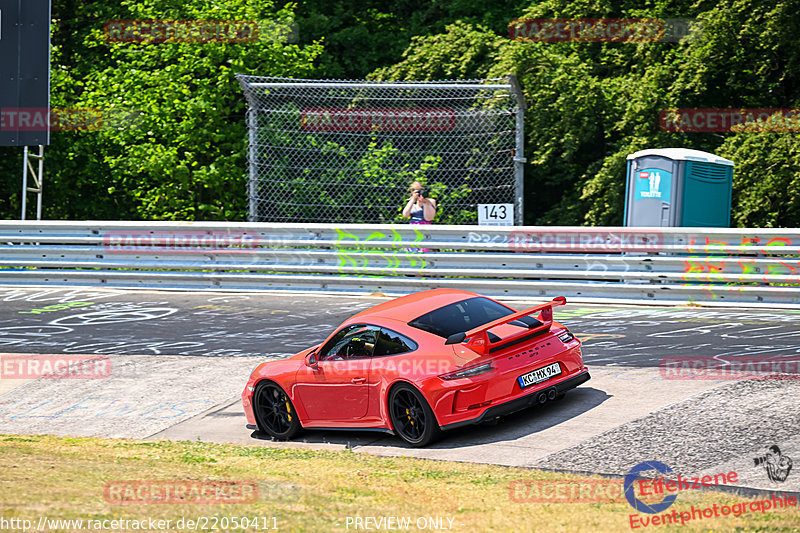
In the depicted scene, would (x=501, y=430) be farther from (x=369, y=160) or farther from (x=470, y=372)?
(x=369, y=160)

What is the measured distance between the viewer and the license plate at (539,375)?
9.45 meters

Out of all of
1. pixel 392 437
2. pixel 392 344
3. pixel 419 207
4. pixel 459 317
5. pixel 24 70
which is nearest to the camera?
pixel 392 344

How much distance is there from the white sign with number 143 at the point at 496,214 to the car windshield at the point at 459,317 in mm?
6181

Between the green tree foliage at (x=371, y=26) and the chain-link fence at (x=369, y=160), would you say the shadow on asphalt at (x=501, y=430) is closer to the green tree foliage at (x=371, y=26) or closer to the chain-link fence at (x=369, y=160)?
the chain-link fence at (x=369, y=160)

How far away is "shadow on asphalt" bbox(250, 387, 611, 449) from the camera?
9.45 metres

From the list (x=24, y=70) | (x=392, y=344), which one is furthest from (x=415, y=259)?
(x=24, y=70)

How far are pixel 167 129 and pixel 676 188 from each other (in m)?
11.0

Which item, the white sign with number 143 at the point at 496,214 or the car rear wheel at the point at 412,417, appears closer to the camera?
the car rear wheel at the point at 412,417

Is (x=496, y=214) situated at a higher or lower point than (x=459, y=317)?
higher

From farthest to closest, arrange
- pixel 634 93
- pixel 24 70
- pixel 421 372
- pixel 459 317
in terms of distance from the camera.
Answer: pixel 634 93 → pixel 24 70 → pixel 459 317 → pixel 421 372

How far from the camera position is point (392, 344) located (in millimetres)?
9719

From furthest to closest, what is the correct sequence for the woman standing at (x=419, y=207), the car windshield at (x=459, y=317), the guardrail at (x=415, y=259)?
the woman standing at (x=419, y=207) < the guardrail at (x=415, y=259) < the car windshield at (x=459, y=317)

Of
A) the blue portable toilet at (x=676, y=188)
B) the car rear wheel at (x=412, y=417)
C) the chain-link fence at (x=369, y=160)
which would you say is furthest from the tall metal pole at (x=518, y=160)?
the car rear wheel at (x=412, y=417)

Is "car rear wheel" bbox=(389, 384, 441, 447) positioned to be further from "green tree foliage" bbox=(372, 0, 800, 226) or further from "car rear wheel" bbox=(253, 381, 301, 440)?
"green tree foliage" bbox=(372, 0, 800, 226)
